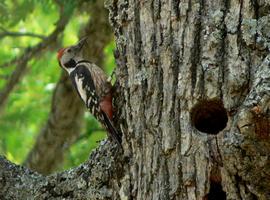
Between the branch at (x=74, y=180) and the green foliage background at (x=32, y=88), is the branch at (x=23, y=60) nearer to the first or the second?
the green foliage background at (x=32, y=88)

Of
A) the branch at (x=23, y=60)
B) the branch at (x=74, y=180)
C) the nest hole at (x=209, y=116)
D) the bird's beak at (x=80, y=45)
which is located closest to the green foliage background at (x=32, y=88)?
the branch at (x=23, y=60)

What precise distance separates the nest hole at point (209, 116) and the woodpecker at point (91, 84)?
52 cm

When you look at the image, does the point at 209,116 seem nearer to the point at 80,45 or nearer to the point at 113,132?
the point at 113,132

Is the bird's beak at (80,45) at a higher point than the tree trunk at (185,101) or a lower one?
lower

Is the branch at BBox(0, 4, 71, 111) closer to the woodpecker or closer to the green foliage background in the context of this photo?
the green foliage background

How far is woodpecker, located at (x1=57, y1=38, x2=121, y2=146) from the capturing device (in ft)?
15.6

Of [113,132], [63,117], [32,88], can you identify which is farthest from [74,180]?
[32,88]

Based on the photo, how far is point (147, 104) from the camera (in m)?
4.02

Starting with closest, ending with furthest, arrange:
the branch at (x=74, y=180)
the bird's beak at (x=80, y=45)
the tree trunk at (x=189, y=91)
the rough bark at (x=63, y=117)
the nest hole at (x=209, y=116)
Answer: the tree trunk at (x=189, y=91) → the nest hole at (x=209, y=116) → the branch at (x=74, y=180) → the bird's beak at (x=80, y=45) → the rough bark at (x=63, y=117)

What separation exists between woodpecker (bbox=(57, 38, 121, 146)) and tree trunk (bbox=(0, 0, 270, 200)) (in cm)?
28

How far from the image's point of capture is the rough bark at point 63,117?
6.75 metres

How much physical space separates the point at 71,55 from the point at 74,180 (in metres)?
2.10

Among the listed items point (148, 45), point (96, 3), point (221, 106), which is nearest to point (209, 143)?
point (221, 106)

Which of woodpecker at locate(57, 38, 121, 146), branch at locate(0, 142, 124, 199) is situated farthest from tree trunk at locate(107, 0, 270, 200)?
woodpecker at locate(57, 38, 121, 146)
